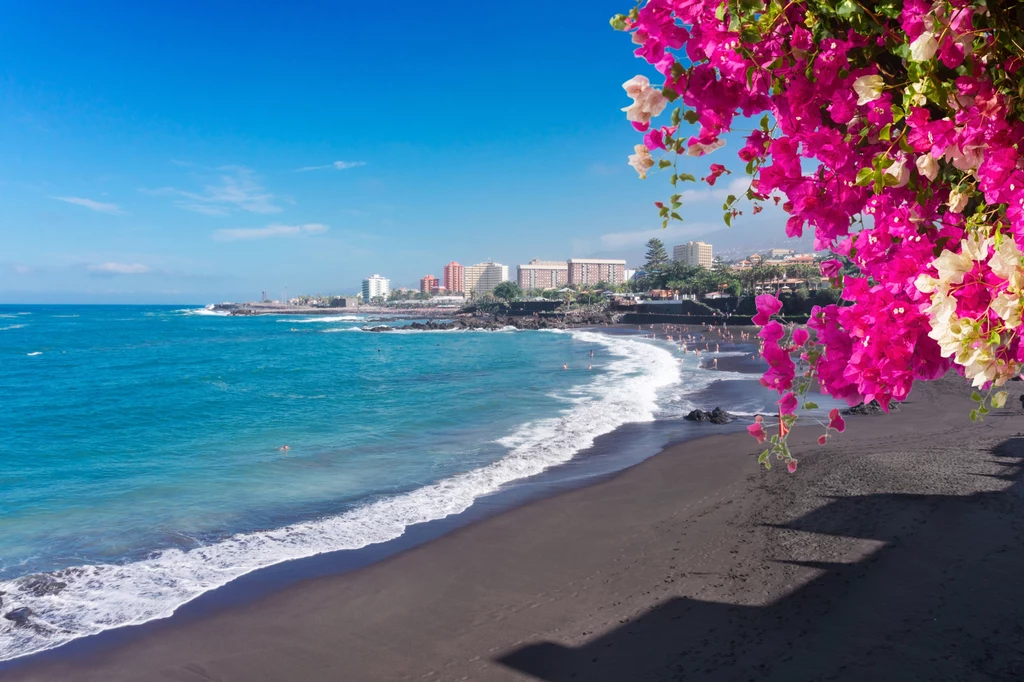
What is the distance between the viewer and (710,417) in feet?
67.1

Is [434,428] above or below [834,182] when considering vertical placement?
below

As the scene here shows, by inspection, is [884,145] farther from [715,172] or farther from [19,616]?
[19,616]

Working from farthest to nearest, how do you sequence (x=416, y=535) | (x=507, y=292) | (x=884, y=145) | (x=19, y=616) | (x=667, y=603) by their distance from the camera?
(x=507, y=292) < (x=416, y=535) < (x=19, y=616) < (x=667, y=603) < (x=884, y=145)

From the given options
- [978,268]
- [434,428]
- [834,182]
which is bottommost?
[434,428]

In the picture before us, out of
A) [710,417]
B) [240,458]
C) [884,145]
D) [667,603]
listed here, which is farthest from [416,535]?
[710,417]

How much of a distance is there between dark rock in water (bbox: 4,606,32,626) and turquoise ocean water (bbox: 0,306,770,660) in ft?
0.31

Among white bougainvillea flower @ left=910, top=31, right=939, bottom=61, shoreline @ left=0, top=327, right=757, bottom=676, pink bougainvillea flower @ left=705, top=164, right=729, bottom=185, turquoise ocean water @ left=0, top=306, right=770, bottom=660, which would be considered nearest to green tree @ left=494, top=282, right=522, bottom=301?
turquoise ocean water @ left=0, top=306, right=770, bottom=660

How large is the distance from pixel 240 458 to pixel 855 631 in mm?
16622

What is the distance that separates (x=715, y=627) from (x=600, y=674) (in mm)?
1669

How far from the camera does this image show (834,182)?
5.44 ft

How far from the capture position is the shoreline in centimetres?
807

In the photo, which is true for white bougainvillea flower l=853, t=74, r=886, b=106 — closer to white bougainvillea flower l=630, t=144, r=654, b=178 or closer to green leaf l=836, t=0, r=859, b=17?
green leaf l=836, t=0, r=859, b=17

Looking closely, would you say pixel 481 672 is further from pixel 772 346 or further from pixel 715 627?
pixel 772 346

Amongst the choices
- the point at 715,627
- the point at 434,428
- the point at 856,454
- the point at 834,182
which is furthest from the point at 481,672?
the point at 434,428
